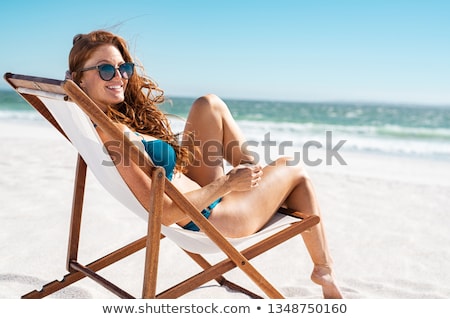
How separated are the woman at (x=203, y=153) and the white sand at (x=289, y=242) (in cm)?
62

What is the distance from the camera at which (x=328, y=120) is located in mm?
26797

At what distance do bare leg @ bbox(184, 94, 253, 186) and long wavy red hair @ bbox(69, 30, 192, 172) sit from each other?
0.33 feet

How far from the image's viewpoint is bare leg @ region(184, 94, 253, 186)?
2.87 m

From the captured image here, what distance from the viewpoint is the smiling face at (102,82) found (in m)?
2.58

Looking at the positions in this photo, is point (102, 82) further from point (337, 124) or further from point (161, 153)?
point (337, 124)

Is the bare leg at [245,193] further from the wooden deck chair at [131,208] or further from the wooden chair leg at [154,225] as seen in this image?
the wooden chair leg at [154,225]

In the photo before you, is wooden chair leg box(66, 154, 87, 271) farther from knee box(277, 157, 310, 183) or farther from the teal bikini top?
knee box(277, 157, 310, 183)

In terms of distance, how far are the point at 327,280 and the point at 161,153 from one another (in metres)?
1.08

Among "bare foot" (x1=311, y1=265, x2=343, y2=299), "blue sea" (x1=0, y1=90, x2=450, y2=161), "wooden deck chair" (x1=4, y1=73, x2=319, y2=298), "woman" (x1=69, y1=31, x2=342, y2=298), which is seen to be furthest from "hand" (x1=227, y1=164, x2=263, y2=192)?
"blue sea" (x1=0, y1=90, x2=450, y2=161)

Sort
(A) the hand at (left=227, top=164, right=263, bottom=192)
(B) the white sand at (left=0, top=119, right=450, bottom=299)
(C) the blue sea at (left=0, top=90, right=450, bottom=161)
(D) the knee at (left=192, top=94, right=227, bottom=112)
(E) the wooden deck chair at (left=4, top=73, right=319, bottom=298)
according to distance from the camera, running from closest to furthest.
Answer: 1. (E) the wooden deck chair at (left=4, top=73, right=319, bottom=298)
2. (A) the hand at (left=227, top=164, right=263, bottom=192)
3. (D) the knee at (left=192, top=94, right=227, bottom=112)
4. (B) the white sand at (left=0, top=119, right=450, bottom=299)
5. (C) the blue sea at (left=0, top=90, right=450, bottom=161)

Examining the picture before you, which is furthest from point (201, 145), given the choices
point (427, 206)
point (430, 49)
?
point (430, 49)

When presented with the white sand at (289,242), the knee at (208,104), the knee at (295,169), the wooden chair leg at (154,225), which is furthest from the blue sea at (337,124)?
the wooden chair leg at (154,225)

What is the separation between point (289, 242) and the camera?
4195 millimetres
